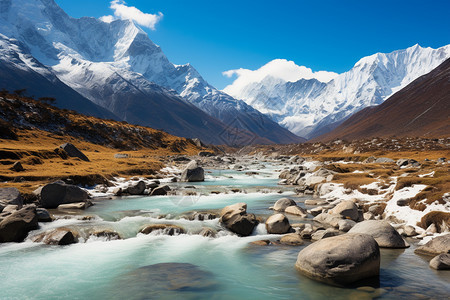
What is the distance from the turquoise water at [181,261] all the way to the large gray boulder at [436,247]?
66cm

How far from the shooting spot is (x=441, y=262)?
47.2 feet

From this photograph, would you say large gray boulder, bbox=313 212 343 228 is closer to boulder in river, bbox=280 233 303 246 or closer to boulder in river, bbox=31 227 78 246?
boulder in river, bbox=280 233 303 246

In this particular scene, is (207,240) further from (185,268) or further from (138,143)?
(138,143)

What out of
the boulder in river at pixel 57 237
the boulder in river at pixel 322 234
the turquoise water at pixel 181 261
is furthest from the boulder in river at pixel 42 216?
the boulder in river at pixel 322 234

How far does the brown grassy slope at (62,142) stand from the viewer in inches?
1506

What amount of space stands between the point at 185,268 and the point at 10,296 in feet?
25.7

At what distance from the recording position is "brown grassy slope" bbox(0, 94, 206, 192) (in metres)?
38.2

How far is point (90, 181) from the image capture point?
38562 mm

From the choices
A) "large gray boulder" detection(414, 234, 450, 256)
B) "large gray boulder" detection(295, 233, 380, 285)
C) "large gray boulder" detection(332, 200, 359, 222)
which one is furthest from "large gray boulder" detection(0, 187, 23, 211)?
"large gray boulder" detection(414, 234, 450, 256)

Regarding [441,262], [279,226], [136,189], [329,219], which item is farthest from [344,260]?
[136,189]

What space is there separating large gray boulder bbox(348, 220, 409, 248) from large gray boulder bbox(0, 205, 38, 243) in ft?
72.7

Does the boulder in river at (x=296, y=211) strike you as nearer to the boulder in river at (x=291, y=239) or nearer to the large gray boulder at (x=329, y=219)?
the large gray boulder at (x=329, y=219)

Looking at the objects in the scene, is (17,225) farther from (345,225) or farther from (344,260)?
(345,225)

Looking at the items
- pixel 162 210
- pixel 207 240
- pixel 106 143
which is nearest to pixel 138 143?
pixel 106 143
